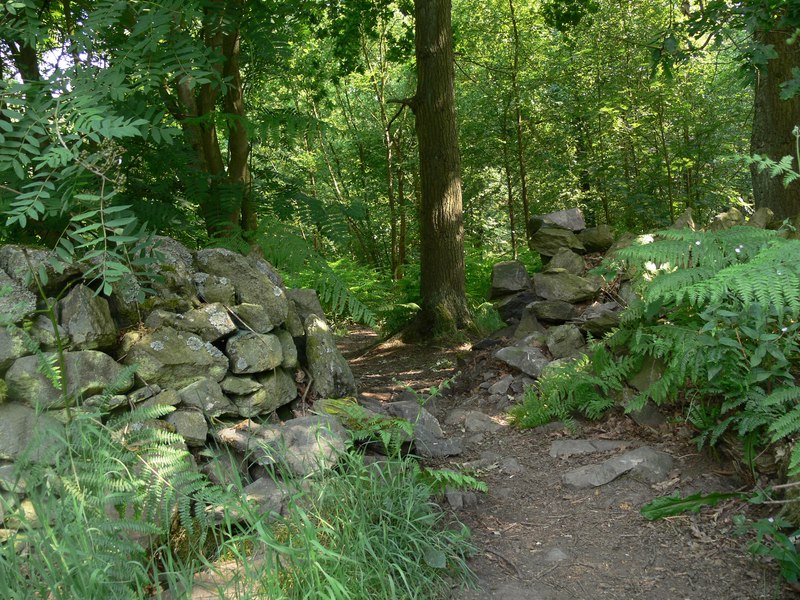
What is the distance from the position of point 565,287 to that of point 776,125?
8.75 feet

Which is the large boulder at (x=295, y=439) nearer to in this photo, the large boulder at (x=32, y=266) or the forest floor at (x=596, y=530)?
the forest floor at (x=596, y=530)

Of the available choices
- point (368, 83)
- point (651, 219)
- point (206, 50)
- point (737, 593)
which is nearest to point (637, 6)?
point (651, 219)

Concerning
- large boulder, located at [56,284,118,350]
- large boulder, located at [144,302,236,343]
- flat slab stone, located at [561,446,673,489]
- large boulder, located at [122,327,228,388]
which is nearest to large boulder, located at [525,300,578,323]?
flat slab stone, located at [561,446,673,489]

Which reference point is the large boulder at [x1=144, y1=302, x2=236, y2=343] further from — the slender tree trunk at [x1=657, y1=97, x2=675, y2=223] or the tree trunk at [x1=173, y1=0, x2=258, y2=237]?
the slender tree trunk at [x1=657, y1=97, x2=675, y2=223]

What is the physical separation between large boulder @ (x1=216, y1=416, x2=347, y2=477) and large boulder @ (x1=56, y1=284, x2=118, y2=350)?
83 cm

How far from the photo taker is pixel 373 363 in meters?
6.88

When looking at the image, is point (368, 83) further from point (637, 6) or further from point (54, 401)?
point (54, 401)

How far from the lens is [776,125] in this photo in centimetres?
667

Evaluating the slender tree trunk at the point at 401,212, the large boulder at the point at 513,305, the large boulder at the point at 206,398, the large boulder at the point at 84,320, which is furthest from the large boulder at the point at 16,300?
the slender tree trunk at the point at 401,212

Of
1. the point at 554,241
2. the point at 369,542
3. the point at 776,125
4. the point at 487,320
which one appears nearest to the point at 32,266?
the point at 369,542

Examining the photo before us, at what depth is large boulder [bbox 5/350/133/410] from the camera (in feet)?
10.7

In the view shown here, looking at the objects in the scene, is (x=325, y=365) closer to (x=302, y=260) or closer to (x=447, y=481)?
(x=302, y=260)

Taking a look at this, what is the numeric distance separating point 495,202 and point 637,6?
433 centimetres

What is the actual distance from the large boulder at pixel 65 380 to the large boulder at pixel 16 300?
0.75ft
